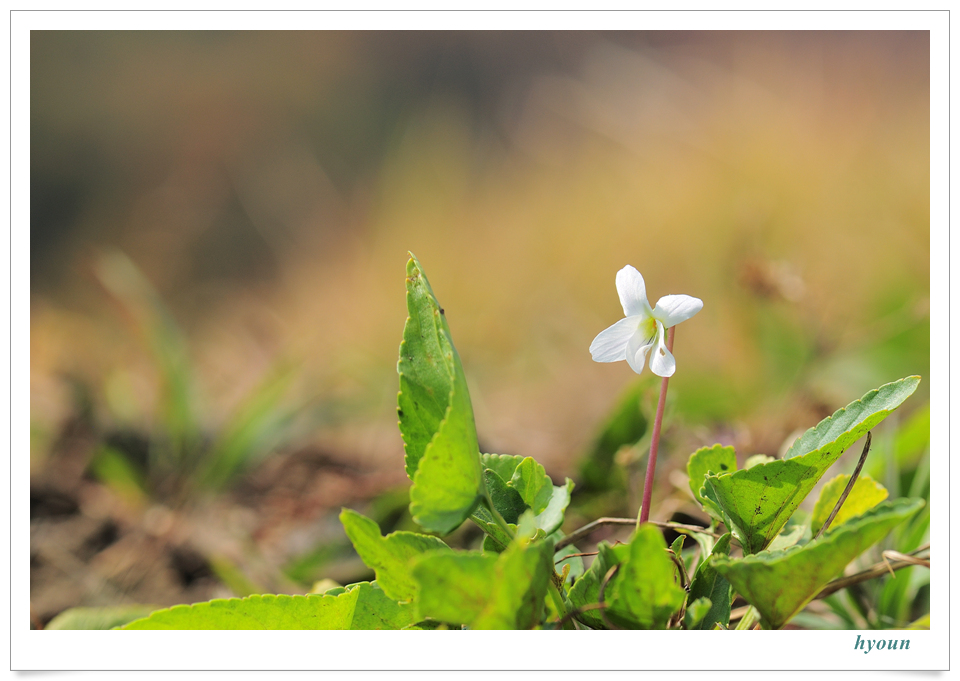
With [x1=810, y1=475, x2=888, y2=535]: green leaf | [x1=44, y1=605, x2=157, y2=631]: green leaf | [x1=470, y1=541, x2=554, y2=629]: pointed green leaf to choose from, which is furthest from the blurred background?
[x1=470, y1=541, x2=554, y2=629]: pointed green leaf

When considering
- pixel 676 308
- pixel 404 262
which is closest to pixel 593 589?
pixel 676 308

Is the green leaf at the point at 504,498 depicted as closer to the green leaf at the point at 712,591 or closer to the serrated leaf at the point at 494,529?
the serrated leaf at the point at 494,529

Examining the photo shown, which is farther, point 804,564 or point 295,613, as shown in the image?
point 295,613

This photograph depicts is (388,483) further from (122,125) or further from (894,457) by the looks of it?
(122,125)

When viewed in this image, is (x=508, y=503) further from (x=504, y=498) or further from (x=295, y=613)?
(x=295, y=613)

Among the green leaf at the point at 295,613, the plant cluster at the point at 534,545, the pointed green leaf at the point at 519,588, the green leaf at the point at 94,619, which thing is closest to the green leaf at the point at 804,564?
the plant cluster at the point at 534,545
